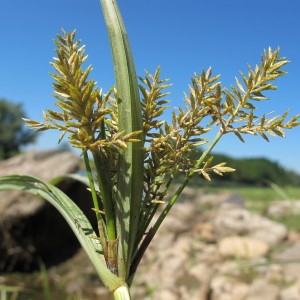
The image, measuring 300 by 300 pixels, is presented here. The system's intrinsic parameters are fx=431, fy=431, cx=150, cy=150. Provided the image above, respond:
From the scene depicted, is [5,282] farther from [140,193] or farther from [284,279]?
[140,193]

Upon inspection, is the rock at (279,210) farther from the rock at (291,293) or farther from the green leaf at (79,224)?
the green leaf at (79,224)

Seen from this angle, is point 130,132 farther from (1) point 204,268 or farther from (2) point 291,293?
(1) point 204,268

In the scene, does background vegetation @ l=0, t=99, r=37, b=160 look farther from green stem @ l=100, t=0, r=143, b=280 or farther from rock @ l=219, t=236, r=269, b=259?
green stem @ l=100, t=0, r=143, b=280

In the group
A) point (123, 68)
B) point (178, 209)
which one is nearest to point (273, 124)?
point (123, 68)

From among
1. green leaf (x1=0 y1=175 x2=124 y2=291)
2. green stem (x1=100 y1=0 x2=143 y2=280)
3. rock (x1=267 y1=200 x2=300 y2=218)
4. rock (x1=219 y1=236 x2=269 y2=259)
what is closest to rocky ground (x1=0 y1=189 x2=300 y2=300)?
rock (x1=219 y1=236 x2=269 y2=259)

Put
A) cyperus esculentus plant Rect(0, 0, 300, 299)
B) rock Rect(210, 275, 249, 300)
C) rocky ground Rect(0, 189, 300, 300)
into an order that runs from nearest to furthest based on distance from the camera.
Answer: cyperus esculentus plant Rect(0, 0, 300, 299)
rock Rect(210, 275, 249, 300)
rocky ground Rect(0, 189, 300, 300)

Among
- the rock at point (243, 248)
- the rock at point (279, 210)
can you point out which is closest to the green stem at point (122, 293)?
the rock at point (243, 248)

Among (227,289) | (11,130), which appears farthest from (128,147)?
(11,130)
